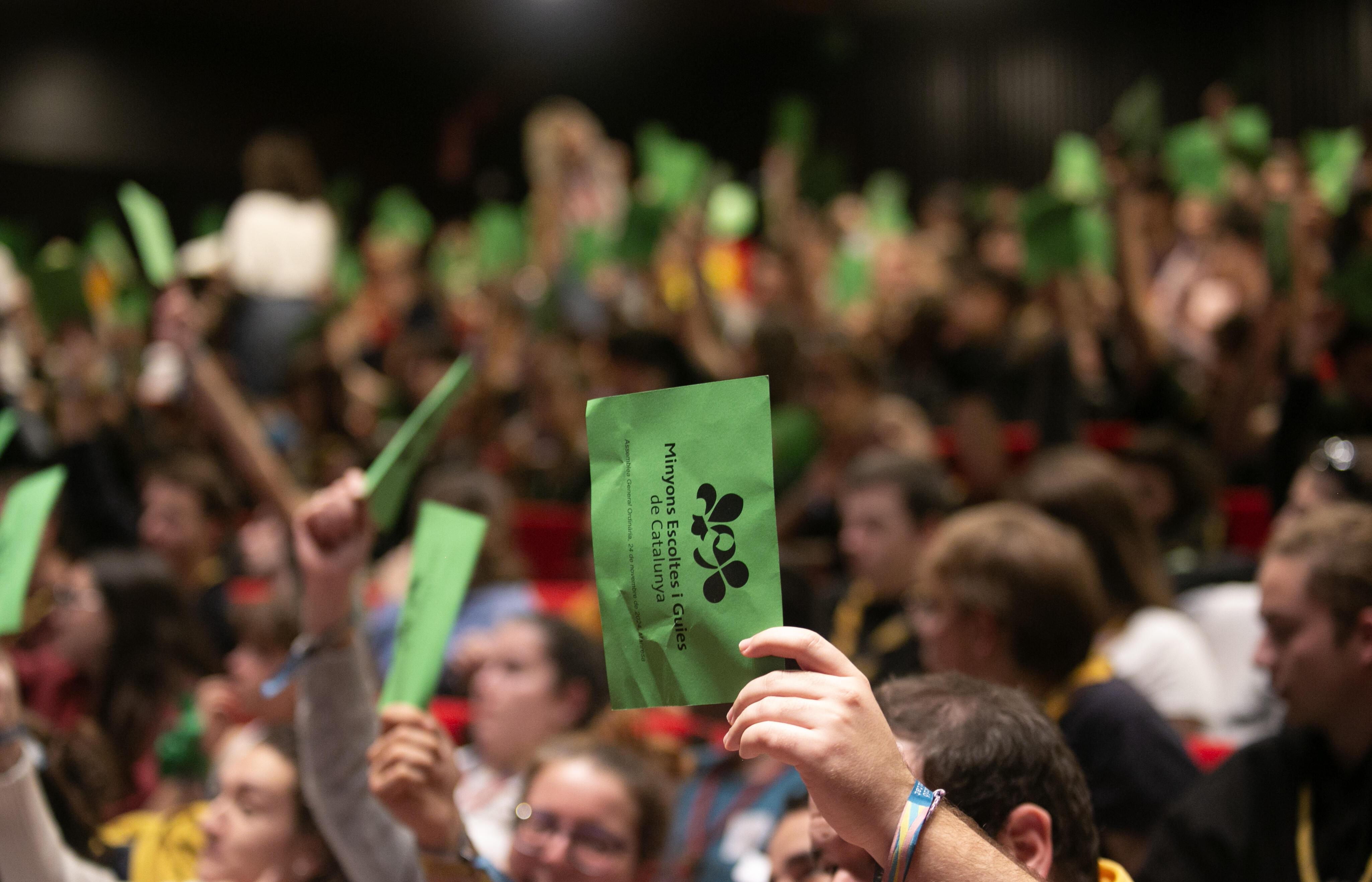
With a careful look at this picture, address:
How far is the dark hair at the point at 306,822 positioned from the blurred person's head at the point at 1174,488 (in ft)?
8.14

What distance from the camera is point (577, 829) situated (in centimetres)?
171

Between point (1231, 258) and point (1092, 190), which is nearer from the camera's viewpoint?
point (1231, 258)

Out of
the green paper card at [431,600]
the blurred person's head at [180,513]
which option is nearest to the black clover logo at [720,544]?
the green paper card at [431,600]

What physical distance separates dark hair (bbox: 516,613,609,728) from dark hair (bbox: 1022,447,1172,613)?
3.54ft

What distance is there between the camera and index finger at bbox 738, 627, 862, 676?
0.97m

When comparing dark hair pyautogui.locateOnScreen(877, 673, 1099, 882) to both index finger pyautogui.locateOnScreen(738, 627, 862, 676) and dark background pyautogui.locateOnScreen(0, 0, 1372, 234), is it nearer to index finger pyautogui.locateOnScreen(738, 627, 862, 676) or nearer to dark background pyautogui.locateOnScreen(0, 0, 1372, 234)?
index finger pyautogui.locateOnScreen(738, 627, 862, 676)

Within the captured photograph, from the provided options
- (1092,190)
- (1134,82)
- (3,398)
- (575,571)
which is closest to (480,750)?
(575,571)

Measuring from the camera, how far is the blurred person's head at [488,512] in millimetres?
3309

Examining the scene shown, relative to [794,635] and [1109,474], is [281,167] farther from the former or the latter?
[794,635]

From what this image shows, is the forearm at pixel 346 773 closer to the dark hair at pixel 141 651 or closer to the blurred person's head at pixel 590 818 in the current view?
the blurred person's head at pixel 590 818

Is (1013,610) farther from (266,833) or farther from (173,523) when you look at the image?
(173,523)

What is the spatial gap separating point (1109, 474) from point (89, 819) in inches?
85.2

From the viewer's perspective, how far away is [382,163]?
1063cm

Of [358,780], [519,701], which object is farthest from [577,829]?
[519,701]
